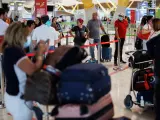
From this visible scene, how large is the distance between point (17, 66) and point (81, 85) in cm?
69

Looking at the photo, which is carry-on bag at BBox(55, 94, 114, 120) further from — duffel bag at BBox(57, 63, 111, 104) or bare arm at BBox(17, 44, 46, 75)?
bare arm at BBox(17, 44, 46, 75)

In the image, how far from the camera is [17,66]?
2828mm

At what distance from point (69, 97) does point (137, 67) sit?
112 inches

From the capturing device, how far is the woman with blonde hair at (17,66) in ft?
9.11

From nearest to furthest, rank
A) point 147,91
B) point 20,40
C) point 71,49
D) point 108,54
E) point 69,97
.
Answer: point 69,97, point 71,49, point 20,40, point 147,91, point 108,54

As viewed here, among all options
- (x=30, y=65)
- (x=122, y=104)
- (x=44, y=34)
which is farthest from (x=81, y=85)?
(x=44, y=34)

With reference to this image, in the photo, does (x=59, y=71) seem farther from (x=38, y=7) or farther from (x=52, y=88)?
(x=38, y=7)

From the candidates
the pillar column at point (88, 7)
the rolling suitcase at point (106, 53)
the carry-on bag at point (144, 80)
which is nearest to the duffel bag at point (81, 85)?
the carry-on bag at point (144, 80)

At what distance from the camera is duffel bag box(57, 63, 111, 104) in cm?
248

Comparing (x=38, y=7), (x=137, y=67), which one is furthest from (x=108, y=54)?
(x=137, y=67)

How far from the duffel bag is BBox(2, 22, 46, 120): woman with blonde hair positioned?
0.34 metres

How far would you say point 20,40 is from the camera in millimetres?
2947

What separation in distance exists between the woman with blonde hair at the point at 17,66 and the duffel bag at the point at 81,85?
13.4 inches

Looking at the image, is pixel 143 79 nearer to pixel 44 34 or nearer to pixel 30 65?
pixel 44 34
